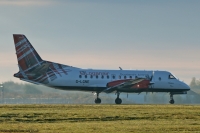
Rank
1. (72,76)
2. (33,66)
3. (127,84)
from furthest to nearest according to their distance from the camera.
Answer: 1. (127,84)
2. (72,76)
3. (33,66)

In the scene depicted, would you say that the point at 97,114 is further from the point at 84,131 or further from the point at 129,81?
the point at 129,81

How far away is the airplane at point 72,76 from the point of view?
242 feet

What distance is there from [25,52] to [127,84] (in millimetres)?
13442

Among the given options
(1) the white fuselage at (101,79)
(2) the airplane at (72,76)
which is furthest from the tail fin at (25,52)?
(1) the white fuselage at (101,79)

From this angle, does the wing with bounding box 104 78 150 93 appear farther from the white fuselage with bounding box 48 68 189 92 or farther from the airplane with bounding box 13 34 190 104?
the white fuselage with bounding box 48 68 189 92

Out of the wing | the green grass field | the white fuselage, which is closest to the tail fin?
the white fuselage

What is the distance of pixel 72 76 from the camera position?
244ft

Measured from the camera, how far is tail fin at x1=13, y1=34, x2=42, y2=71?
74312 millimetres

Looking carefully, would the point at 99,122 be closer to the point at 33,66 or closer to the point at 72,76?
the point at 72,76

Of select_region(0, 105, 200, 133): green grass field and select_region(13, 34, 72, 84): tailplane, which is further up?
select_region(13, 34, 72, 84): tailplane

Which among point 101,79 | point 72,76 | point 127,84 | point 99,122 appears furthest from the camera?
point 127,84

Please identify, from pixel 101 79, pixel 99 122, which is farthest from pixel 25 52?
pixel 99 122

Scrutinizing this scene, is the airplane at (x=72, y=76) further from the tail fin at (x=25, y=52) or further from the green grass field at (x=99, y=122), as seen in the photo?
the green grass field at (x=99, y=122)

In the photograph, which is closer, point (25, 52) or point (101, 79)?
point (25, 52)
